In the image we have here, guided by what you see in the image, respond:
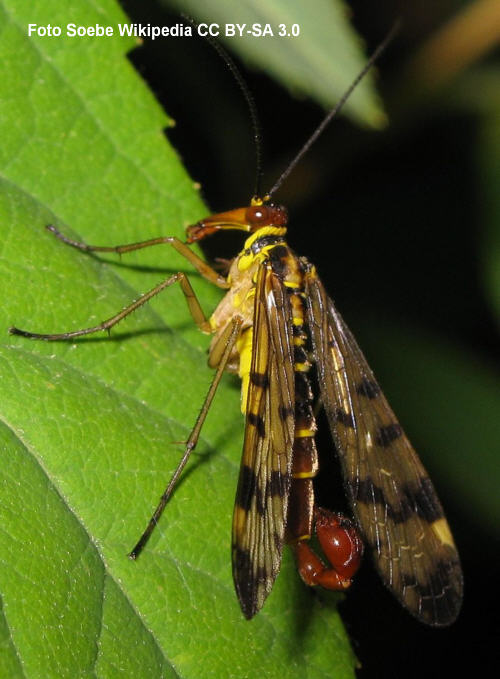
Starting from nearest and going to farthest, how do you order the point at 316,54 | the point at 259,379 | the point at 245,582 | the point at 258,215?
the point at 245,582 < the point at 259,379 < the point at 316,54 < the point at 258,215

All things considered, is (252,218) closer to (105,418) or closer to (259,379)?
(259,379)

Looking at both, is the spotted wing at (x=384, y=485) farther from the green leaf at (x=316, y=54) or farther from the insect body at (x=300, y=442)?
the green leaf at (x=316, y=54)

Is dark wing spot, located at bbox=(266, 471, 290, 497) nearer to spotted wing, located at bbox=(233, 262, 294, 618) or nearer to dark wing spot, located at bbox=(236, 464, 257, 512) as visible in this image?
spotted wing, located at bbox=(233, 262, 294, 618)

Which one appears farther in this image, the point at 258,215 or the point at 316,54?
the point at 258,215

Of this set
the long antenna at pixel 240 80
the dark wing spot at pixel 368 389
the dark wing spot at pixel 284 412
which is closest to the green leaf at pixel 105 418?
the dark wing spot at pixel 284 412

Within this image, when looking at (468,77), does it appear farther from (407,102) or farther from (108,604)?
(108,604)

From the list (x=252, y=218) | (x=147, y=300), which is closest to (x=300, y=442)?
(x=147, y=300)

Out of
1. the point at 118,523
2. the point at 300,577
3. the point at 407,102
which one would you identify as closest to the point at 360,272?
the point at 407,102
